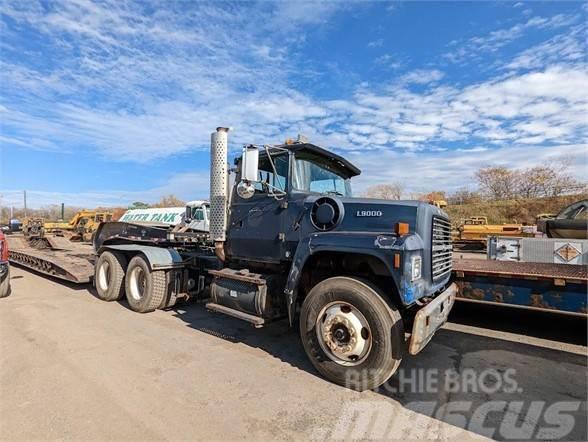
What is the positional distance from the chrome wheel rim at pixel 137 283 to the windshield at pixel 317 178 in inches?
147

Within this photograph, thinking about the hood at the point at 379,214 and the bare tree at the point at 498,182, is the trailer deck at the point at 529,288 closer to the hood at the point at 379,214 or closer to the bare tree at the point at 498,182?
the hood at the point at 379,214

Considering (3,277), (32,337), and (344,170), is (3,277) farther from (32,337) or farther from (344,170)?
(344,170)

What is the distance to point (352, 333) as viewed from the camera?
3.83 metres

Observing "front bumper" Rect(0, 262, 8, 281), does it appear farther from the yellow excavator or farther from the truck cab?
the yellow excavator

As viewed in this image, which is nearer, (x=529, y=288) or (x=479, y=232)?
(x=529, y=288)

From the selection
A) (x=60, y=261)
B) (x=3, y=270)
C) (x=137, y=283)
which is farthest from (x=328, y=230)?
(x=60, y=261)

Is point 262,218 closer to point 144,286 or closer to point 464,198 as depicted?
point 144,286

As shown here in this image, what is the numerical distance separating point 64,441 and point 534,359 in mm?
5001

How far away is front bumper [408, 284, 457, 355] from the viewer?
3432 millimetres

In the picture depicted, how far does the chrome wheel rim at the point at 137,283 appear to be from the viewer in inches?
272

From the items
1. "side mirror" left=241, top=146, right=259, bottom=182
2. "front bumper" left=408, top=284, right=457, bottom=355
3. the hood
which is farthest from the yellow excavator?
"front bumper" left=408, top=284, right=457, bottom=355

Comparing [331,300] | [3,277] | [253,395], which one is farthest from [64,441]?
[3,277]

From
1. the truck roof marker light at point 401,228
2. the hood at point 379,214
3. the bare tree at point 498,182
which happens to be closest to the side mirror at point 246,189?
the hood at point 379,214

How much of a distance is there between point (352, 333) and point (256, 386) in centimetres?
111
